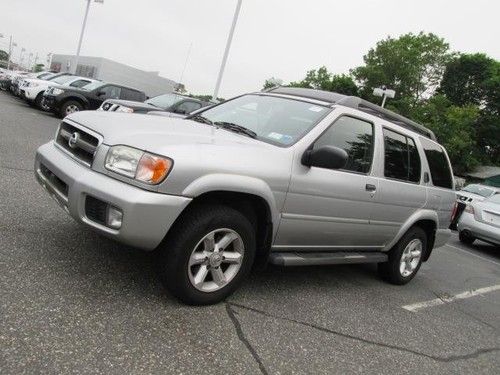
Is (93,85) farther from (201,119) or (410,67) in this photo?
(410,67)

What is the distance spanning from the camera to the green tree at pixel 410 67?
52.7 m

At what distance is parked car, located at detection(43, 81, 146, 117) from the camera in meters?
14.3

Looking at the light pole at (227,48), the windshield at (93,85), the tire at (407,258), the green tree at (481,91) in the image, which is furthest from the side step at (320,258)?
the green tree at (481,91)

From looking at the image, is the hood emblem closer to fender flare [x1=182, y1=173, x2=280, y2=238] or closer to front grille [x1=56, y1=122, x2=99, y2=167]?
front grille [x1=56, y1=122, x2=99, y2=167]

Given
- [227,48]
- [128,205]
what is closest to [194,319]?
[128,205]

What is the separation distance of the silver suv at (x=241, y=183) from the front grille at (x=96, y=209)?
0.03 feet

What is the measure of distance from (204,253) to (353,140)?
1.87 m

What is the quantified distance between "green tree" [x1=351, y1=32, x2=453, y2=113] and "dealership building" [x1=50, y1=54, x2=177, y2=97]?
83.8ft

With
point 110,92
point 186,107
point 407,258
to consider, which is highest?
point 186,107

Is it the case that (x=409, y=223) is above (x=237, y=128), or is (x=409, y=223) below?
below

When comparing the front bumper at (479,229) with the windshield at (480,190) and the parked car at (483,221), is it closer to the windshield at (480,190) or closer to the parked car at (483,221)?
the parked car at (483,221)

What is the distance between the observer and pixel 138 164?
303cm

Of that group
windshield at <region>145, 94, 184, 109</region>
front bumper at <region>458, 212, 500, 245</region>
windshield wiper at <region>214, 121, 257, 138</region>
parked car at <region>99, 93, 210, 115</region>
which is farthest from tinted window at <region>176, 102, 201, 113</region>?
windshield wiper at <region>214, 121, 257, 138</region>

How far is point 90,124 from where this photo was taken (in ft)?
11.6
